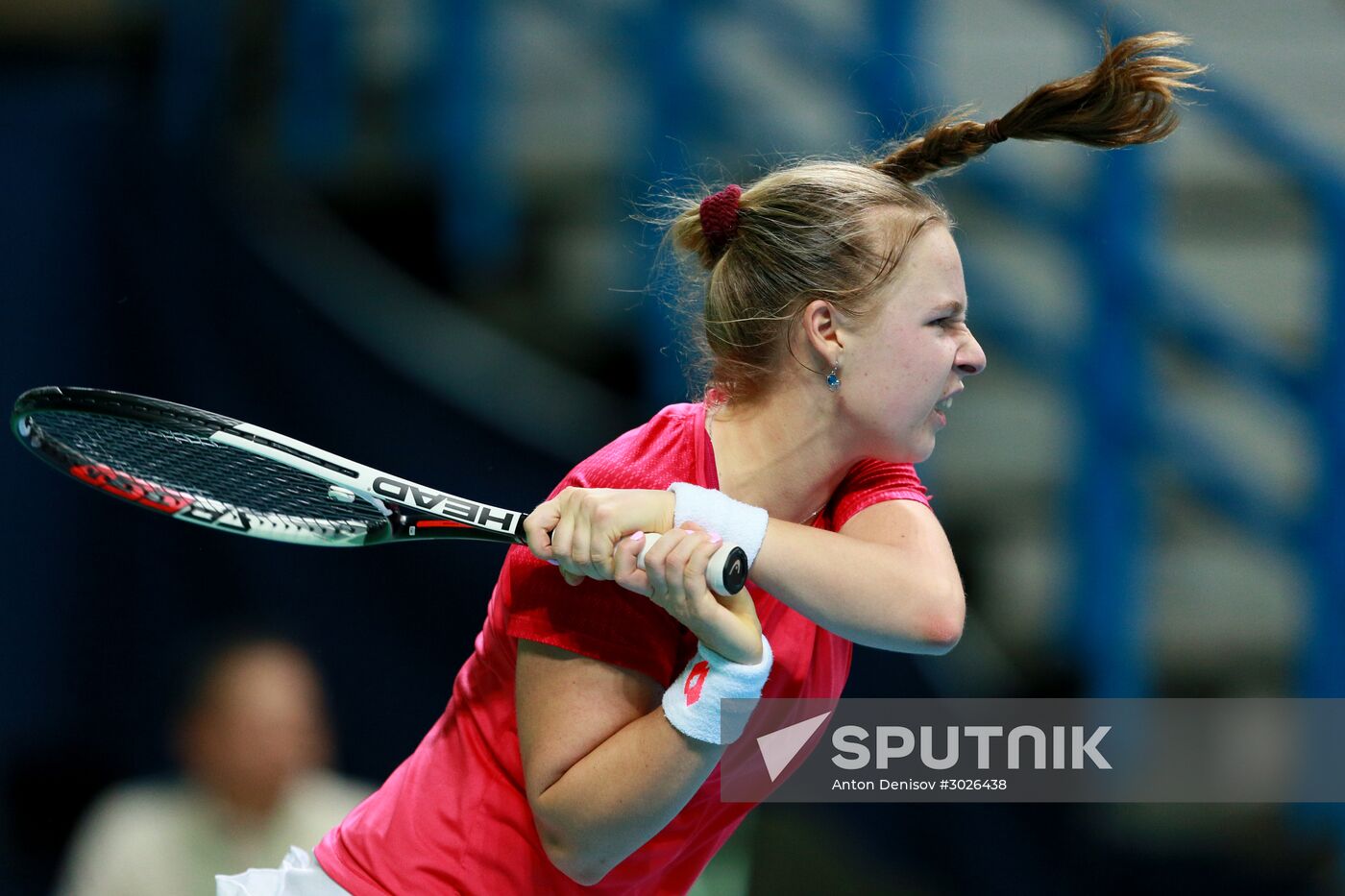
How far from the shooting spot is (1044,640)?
285 centimetres

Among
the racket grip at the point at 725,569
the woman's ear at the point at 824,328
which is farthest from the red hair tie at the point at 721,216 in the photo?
the racket grip at the point at 725,569

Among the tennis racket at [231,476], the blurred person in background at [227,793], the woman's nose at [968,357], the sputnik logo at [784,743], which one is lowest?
the blurred person in background at [227,793]

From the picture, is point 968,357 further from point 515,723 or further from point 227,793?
point 227,793

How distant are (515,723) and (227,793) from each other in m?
1.09

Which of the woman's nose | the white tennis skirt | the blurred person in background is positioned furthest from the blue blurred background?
the white tennis skirt

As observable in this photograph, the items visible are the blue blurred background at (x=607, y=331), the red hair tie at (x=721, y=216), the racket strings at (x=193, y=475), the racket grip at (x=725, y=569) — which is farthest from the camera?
the blue blurred background at (x=607, y=331)

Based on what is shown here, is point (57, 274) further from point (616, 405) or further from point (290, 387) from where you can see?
point (616, 405)

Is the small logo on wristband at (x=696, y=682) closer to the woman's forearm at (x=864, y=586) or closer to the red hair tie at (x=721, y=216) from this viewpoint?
the woman's forearm at (x=864, y=586)

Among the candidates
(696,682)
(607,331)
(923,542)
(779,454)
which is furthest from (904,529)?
(607,331)

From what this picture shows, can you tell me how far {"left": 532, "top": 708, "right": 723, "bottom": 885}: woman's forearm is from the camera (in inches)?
45.3

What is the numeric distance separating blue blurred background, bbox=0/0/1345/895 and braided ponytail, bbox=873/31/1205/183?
2.69ft

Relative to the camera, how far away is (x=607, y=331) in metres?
2.85

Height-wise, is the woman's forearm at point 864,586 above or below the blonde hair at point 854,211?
below

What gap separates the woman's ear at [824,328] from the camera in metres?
1.27
